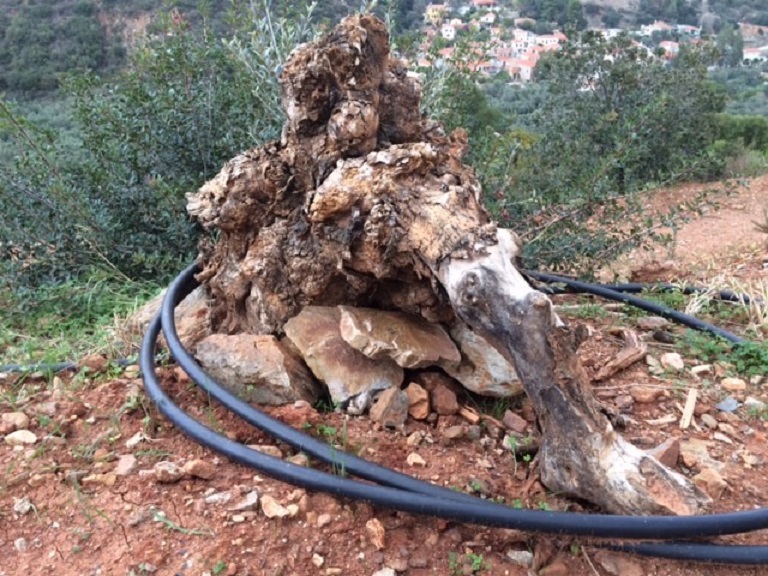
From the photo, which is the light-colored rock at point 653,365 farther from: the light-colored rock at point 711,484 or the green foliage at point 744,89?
the green foliage at point 744,89

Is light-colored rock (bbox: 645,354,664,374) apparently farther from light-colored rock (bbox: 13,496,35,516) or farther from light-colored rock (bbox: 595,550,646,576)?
light-colored rock (bbox: 13,496,35,516)

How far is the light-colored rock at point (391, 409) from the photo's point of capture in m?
1.96

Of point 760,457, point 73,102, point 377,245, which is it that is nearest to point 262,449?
point 377,245

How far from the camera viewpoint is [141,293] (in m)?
3.39

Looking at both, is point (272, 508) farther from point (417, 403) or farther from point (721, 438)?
point (721, 438)

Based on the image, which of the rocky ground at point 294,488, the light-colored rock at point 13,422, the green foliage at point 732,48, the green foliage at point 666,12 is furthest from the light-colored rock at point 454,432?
the green foliage at point 666,12

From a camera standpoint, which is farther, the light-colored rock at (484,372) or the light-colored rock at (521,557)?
the light-colored rock at (484,372)

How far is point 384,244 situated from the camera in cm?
196

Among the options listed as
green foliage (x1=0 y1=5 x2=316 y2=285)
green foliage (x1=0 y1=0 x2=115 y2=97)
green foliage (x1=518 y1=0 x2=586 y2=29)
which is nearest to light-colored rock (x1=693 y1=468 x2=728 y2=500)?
green foliage (x1=0 y1=5 x2=316 y2=285)

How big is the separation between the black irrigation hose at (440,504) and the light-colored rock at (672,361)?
0.97 metres

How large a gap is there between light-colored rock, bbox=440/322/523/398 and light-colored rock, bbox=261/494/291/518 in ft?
2.27

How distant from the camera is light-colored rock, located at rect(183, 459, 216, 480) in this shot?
5.75ft

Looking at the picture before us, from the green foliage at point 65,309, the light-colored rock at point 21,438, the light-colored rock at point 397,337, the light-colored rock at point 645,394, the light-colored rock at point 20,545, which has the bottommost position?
the green foliage at point 65,309

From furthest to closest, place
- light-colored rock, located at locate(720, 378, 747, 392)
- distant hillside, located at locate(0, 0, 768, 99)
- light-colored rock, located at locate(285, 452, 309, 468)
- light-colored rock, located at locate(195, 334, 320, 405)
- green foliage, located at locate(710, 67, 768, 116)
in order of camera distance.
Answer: green foliage, located at locate(710, 67, 768, 116) < distant hillside, located at locate(0, 0, 768, 99) < light-colored rock, located at locate(720, 378, 747, 392) < light-colored rock, located at locate(195, 334, 320, 405) < light-colored rock, located at locate(285, 452, 309, 468)
